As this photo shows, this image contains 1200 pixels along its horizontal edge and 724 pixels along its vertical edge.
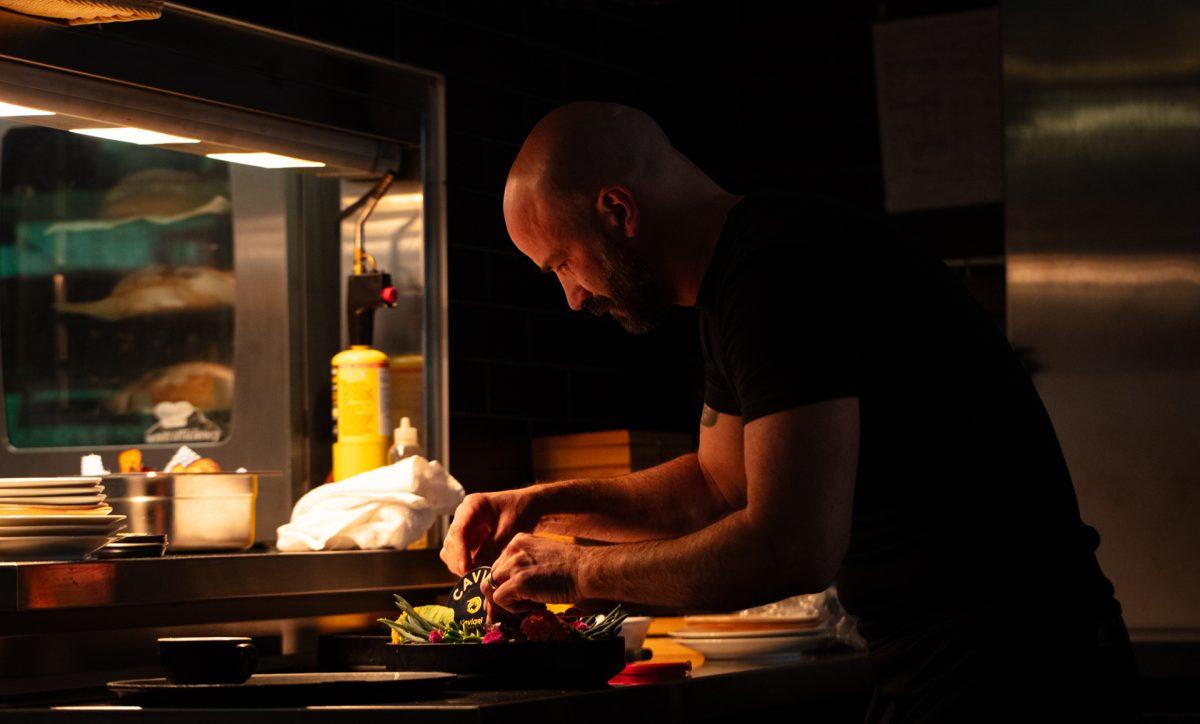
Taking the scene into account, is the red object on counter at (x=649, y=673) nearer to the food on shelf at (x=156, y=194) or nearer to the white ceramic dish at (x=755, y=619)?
the white ceramic dish at (x=755, y=619)

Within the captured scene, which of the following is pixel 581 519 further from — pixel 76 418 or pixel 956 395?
pixel 76 418

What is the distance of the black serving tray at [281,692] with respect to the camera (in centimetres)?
174

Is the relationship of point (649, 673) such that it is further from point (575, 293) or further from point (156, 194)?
point (156, 194)

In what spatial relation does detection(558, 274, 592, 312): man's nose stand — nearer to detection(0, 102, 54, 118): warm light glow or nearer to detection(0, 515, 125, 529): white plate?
detection(0, 515, 125, 529): white plate

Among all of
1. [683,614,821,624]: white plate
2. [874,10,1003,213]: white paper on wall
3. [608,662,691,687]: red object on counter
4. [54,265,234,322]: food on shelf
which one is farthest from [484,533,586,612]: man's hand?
[874,10,1003,213]: white paper on wall

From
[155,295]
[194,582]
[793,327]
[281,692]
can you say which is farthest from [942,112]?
[281,692]

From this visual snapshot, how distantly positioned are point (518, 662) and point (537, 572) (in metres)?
0.17

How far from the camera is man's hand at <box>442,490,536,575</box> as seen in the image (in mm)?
2105

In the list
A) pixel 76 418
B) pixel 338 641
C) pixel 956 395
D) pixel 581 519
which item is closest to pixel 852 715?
pixel 581 519

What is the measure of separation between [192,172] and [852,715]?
149cm

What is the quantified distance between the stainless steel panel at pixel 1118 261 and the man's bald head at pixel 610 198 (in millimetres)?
1371

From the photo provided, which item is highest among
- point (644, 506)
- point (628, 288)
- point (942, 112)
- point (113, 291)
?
point (942, 112)

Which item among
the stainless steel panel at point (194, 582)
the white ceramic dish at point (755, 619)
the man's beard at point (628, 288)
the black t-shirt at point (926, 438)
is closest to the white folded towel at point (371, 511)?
the stainless steel panel at point (194, 582)

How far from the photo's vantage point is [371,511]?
2688 mm
